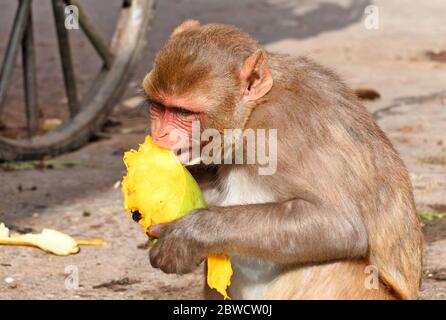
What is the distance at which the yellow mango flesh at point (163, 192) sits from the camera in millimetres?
4586

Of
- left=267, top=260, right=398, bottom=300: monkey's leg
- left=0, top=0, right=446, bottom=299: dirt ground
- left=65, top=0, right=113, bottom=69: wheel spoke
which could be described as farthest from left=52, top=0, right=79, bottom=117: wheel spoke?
left=267, top=260, right=398, bottom=300: monkey's leg

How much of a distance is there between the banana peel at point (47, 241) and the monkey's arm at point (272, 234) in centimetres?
170

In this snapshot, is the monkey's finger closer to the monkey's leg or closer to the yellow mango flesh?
the yellow mango flesh

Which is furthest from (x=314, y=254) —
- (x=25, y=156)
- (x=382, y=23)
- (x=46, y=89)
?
(x=382, y=23)

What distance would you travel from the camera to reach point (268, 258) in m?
4.49

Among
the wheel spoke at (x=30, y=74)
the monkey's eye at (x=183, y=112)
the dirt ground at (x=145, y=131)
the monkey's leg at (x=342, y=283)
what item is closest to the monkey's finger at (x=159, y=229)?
the monkey's eye at (x=183, y=112)

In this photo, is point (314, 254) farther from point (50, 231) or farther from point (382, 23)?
point (382, 23)

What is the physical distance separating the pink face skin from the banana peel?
169cm

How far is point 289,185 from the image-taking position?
454cm

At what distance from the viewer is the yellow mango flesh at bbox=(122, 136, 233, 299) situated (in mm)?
4586

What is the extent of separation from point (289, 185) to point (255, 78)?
19.6 inches

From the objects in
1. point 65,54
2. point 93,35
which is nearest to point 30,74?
point 65,54

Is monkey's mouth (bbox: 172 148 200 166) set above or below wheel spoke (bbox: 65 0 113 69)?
above

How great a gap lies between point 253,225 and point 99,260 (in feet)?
5.96
